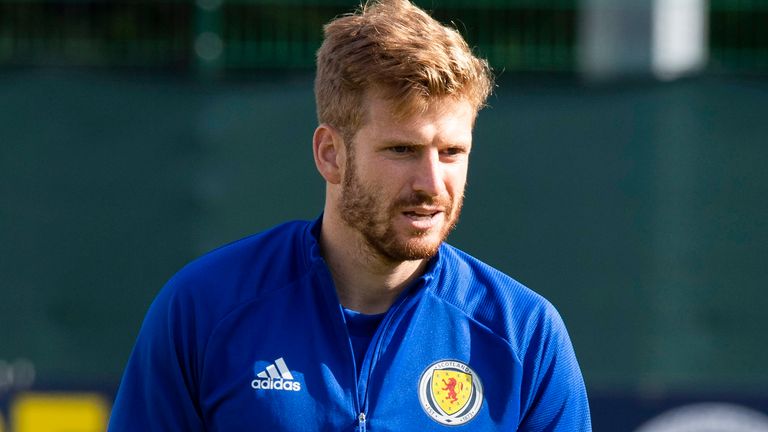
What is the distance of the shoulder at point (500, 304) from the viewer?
278 cm

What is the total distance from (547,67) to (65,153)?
118 inches

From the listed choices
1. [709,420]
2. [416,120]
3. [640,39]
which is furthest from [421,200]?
[640,39]

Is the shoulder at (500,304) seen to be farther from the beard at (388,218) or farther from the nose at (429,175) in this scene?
the nose at (429,175)

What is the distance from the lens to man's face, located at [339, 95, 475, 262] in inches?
104

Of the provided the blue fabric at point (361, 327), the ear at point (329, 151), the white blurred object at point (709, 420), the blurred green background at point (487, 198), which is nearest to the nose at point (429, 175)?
the ear at point (329, 151)

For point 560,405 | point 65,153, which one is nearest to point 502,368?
point 560,405

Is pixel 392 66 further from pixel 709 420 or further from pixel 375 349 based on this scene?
pixel 709 420

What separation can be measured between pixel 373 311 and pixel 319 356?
0.19 meters

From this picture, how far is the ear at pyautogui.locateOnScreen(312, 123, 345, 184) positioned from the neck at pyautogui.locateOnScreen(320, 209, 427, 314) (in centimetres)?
11

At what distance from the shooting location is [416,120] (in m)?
2.64

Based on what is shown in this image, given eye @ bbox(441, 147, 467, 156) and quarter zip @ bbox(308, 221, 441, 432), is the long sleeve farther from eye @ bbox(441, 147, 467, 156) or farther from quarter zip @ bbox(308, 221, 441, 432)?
eye @ bbox(441, 147, 467, 156)

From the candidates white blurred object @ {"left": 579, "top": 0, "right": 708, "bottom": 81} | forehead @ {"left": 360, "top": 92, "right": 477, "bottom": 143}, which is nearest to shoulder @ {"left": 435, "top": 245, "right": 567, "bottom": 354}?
forehead @ {"left": 360, "top": 92, "right": 477, "bottom": 143}

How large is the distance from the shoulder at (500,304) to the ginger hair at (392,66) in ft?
1.35

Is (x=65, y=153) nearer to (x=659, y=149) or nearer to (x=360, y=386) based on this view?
(x=659, y=149)
